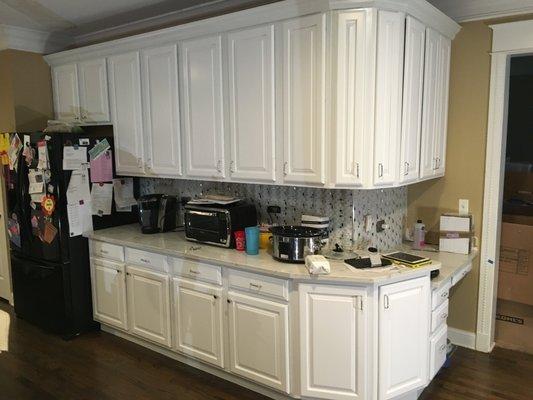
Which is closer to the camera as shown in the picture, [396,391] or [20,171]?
[396,391]

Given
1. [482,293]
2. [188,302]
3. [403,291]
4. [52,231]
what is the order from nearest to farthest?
1. [403,291]
2. [188,302]
3. [482,293]
4. [52,231]

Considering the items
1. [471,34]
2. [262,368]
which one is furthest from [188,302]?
[471,34]

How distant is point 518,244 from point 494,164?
697mm

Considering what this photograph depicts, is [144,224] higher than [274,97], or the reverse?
[274,97]

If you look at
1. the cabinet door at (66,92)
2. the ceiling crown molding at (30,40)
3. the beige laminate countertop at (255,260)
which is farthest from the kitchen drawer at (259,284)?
the ceiling crown molding at (30,40)

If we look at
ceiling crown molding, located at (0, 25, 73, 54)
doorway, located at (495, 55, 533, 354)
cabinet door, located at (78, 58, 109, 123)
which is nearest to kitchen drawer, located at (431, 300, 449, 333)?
doorway, located at (495, 55, 533, 354)

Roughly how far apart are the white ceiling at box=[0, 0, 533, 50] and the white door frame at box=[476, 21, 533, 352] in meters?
0.18

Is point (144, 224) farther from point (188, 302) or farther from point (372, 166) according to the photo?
point (372, 166)

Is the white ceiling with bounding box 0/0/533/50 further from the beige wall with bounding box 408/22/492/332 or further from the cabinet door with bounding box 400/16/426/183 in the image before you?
the cabinet door with bounding box 400/16/426/183

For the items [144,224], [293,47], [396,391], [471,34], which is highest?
[471,34]

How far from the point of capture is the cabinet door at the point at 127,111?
3.61 m

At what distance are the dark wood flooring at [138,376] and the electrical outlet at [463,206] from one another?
3.46ft

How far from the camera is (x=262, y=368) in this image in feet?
9.09

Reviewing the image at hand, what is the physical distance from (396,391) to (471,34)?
8.19 ft
